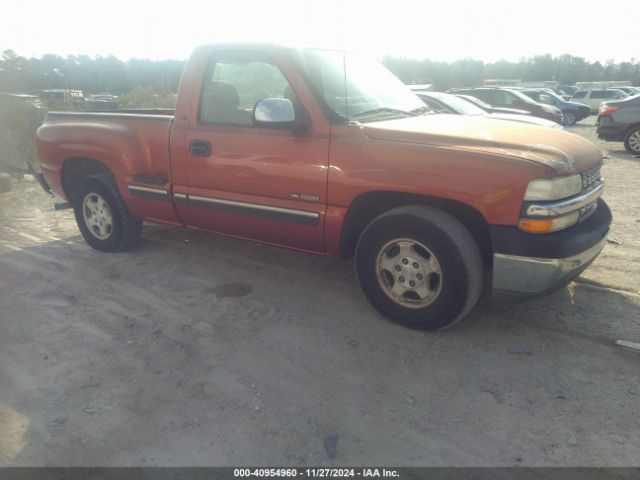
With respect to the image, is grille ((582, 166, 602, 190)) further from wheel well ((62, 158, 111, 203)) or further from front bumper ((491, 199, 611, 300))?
wheel well ((62, 158, 111, 203))

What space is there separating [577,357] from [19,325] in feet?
12.7

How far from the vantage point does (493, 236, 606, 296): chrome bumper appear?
9.16 feet

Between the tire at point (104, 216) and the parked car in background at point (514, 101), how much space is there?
1263cm

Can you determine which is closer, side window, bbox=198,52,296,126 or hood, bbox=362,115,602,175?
hood, bbox=362,115,602,175

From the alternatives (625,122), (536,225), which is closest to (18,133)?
(536,225)

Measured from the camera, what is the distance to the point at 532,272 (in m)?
2.81

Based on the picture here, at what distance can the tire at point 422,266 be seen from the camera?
9.85 feet

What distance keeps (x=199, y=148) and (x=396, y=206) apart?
169 centimetres

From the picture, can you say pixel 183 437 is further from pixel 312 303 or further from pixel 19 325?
pixel 19 325

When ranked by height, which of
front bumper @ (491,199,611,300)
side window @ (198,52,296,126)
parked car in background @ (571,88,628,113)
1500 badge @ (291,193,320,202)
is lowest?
parked car in background @ (571,88,628,113)

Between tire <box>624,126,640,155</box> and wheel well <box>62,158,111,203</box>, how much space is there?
1167 cm

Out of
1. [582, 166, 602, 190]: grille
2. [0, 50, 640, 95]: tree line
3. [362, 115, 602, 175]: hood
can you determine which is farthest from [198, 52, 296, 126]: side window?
[0, 50, 640, 95]: tree line

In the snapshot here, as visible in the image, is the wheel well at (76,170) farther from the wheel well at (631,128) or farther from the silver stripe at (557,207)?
the wheel well at (631,128)

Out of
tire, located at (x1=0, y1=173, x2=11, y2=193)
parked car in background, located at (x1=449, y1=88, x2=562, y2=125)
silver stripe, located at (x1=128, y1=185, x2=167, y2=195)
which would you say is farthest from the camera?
parked car in background, located at (x1=449, y1=88, x2=562, y2=125)
